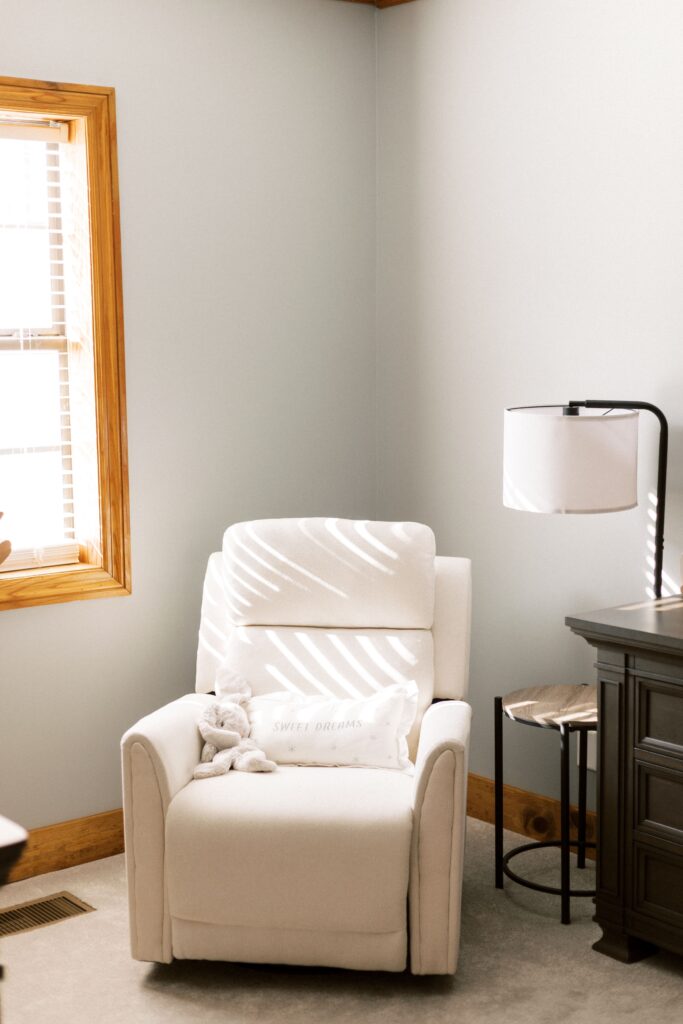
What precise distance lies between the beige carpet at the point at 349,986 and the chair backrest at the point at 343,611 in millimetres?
665

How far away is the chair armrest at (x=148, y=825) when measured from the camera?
9.04 ft

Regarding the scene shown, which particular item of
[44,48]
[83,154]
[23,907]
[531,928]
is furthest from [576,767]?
[44,48]

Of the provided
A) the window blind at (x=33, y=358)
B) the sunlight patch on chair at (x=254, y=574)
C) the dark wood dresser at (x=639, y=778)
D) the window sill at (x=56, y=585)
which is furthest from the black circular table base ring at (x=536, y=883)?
the window blind at (x=33, y=358)

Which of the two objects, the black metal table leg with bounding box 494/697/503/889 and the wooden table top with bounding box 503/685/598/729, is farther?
the black metal table leg with bounding box 494/697/503/889

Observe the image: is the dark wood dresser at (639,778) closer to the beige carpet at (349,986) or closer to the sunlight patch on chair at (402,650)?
the beige carpet at (349,986)

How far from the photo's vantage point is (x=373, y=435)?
417 centimetres

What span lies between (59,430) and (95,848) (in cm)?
124

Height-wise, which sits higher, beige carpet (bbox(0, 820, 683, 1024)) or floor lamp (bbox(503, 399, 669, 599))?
floor lamp (bbox(503, 399, 669, 599))

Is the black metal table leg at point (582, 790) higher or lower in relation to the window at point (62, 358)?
lower

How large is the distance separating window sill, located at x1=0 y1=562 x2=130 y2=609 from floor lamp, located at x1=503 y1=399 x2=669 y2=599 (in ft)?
4.18

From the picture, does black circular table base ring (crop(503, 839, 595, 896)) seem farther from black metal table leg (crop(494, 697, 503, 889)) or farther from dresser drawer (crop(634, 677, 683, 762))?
dresser drawer (crop(634, 677, 683, 762))

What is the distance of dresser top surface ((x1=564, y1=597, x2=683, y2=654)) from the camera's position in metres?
2.68

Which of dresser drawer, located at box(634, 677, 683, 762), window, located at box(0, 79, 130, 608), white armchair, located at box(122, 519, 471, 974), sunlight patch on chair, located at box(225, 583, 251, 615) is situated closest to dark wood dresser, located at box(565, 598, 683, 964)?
dresser drawer, located at box(634, 677, 683, 762)

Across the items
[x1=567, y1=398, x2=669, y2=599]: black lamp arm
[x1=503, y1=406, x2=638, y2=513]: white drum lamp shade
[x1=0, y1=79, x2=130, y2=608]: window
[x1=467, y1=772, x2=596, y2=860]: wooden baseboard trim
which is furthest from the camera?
[x1=467, y1=772, x2=596, y2=860]: wooden baseboard trim
